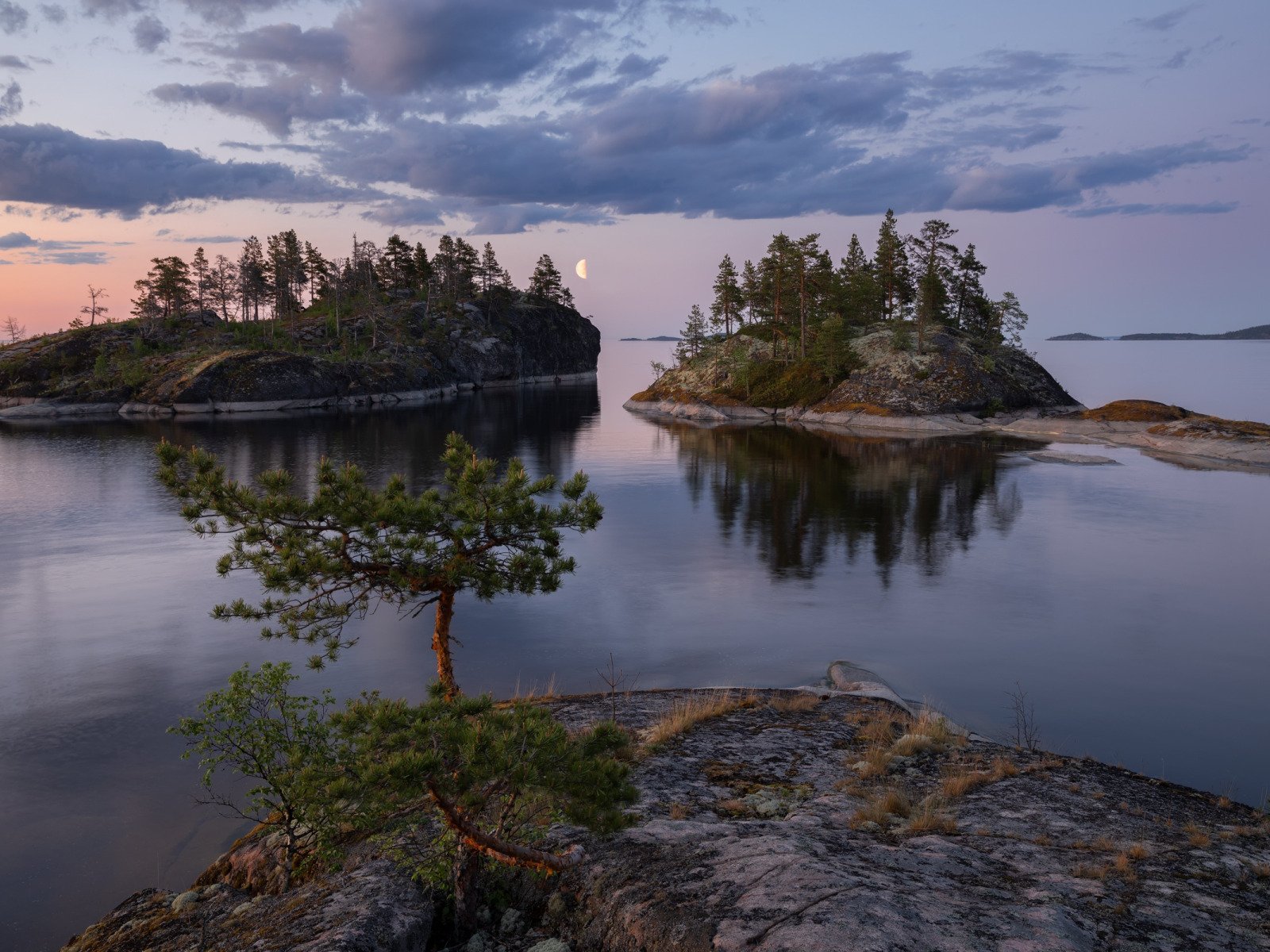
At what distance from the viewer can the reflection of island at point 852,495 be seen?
42.7 metres

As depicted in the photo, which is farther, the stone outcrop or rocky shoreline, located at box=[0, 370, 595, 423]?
rocky shoreline, located at box=[0, 370, 595, 423]

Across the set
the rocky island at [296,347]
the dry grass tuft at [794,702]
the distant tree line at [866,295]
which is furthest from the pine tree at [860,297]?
the dry grass tuft at [794,702]

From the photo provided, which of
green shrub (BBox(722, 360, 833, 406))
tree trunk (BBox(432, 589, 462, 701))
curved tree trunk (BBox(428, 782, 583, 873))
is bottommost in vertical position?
curved tree trunk (BBox(428, 782, 583, 873))

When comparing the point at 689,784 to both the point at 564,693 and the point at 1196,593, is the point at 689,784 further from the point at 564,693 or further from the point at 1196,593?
the point at 1196,593

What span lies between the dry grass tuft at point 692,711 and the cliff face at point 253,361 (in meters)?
116

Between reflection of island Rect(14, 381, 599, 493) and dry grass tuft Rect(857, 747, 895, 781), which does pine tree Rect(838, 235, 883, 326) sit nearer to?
reflection of island Rect(14, 381, 599, 493)

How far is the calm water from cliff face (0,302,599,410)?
56942 mm

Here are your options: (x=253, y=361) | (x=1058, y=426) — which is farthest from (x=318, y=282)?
(x=1058, y=426)

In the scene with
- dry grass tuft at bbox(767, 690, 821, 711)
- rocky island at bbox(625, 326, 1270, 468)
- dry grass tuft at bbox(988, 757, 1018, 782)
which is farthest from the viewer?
rocky island at bbox(625, 326, 1270, 468)

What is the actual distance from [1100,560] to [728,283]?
108 metres

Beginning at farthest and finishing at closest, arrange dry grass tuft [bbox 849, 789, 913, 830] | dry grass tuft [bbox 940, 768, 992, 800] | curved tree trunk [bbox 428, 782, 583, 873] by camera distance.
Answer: dry grass tuft [bbox 940, 768, 992, 800]
dry grass tuft [bbox 849, 789, 913, 830]
curved tree trunk [bbox 428, 782, 583, 873]

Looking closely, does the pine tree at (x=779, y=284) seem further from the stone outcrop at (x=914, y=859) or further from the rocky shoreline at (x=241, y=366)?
the stone outcrop at (x=914, y=859)

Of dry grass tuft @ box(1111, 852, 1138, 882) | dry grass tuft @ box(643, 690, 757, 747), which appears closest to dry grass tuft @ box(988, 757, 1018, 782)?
dry grass tuft @ box(1111, 852, 1138, 882)

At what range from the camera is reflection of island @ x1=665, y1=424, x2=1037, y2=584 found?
4269cm
